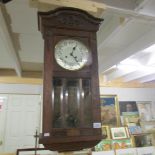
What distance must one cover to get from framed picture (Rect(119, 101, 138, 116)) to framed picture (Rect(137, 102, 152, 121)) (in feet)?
0.45

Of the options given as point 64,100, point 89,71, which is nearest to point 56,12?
A: point 89,71

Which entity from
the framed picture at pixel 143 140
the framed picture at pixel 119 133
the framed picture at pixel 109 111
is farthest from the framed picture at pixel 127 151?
the framed picture at pixel 109 111

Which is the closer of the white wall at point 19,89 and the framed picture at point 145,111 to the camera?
the white wall at point 19,89

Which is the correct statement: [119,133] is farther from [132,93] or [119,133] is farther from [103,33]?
[103,33]

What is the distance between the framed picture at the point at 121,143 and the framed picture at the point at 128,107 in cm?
63

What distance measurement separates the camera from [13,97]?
13.1 feet

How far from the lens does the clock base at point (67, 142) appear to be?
38.2 inches

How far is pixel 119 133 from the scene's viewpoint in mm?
4191

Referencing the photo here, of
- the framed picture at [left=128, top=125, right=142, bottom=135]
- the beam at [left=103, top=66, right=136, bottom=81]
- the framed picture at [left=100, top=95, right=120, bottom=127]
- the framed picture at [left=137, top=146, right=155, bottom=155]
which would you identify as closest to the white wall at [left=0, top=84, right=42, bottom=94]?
the framed picture at [left=100, top=95, right=120, bottom=127]

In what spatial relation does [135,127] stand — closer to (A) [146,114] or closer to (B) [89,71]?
(A) [146,114]

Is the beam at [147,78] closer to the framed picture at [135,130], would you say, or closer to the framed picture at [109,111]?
the framed picture at [109,111]

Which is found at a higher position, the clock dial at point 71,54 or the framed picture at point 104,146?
the clock dial at point 71,54

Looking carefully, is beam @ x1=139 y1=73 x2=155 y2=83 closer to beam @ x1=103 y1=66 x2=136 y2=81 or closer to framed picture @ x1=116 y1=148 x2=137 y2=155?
beam @ x1=103 y1=66 x2=136 y2=81

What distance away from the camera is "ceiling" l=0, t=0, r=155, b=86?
54.2 inches
